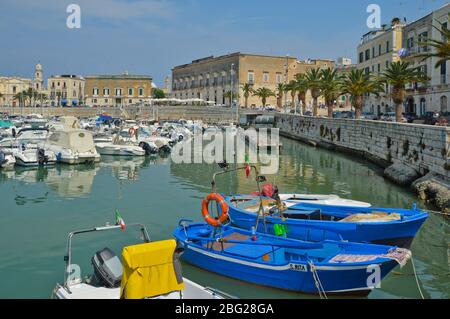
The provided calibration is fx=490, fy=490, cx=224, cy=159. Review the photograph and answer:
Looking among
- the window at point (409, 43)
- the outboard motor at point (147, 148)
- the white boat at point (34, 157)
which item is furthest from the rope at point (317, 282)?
the window at point (409, 43)

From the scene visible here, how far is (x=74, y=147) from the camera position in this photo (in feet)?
116

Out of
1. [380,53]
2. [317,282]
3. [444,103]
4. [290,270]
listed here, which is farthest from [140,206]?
Answer: [380,53]

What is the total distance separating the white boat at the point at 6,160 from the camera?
31953mm

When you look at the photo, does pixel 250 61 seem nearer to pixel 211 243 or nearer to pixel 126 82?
pixel 126 82

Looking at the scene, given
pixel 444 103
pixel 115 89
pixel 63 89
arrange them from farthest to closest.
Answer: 1. pixel 63 89
2. pixel 115 89
3. pixel 444 103

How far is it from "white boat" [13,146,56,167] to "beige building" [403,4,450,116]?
30877 mm

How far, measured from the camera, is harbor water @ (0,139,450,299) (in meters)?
12.1

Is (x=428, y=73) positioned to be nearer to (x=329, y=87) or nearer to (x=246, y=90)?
(x=329, y=87)

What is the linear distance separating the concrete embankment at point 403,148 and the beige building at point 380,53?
1347 centimetres

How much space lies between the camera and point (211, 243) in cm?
1266

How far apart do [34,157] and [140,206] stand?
1553 cm

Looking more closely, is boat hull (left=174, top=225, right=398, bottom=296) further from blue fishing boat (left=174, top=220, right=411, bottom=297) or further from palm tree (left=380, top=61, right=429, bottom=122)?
palm tree (left=380, top=61, right=429, bottom=122)

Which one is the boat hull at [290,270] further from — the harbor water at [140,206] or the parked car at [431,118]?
the parked car at [431,118]
